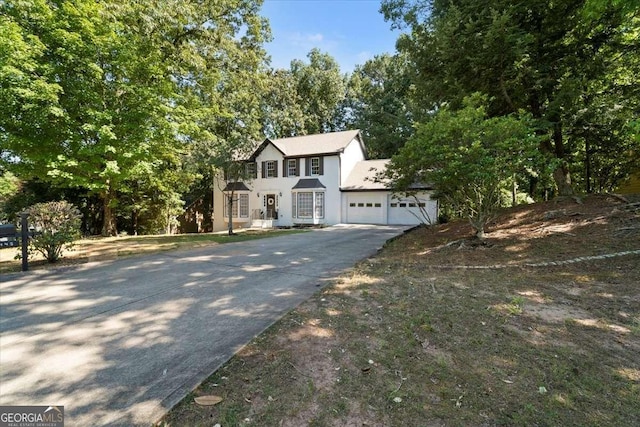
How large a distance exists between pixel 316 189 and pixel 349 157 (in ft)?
11.9

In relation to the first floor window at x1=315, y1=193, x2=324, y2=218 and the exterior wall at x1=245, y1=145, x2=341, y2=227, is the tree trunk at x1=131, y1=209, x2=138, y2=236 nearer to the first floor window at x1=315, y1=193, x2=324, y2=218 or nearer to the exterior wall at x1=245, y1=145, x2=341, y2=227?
the exterior wall at x1=245, y1=145, x2=341, y2=227

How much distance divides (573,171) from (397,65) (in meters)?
18.7

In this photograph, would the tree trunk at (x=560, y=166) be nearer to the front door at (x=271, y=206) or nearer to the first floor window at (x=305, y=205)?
the first floor window at (x=305, y=205)

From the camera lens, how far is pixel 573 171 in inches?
774

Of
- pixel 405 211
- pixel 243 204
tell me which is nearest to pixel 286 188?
pixel 243 204

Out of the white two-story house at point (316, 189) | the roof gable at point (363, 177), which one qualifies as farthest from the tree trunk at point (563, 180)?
the roof gable at point (363, 177)

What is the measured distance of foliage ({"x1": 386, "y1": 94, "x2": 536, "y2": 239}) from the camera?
7434mm

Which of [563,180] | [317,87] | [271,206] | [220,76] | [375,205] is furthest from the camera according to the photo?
[317,87]

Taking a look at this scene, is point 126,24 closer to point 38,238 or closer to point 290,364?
point 38,238

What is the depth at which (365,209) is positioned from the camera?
22109 mm

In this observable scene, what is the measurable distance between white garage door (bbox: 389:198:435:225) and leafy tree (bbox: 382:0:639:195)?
9355 mm

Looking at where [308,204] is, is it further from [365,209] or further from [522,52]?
[522,52]

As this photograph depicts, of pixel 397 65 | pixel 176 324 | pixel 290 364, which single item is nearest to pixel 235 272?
pixel 176 324
